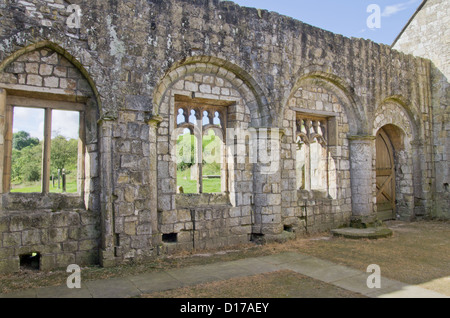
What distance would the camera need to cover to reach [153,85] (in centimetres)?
557

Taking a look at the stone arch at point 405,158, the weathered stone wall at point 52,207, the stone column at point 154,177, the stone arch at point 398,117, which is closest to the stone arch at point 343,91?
the stone arch at point 398,117

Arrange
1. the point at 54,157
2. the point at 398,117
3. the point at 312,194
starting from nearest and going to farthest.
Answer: the point at 54,157 < the point at 312,194 < the point at 398,117

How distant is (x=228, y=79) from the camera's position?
6.64 meters

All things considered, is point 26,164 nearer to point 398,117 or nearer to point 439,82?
point 398,117

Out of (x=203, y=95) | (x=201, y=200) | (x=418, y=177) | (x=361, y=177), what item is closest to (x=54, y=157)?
(x=201, y=200)

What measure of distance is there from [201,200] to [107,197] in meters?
1.87

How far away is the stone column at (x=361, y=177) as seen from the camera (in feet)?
27.1

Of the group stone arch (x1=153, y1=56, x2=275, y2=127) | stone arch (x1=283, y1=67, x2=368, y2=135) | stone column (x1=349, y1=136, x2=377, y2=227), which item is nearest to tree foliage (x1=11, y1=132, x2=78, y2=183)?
stone arch (x1=153, y1=56, x2=275, y2=127)

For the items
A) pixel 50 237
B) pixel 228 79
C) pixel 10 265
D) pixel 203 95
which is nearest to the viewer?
pixel 10 265

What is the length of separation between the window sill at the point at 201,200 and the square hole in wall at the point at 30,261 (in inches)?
92.8

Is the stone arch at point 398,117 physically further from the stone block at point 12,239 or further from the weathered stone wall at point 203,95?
the stone block at point 12,239

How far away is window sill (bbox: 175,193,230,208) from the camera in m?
6.11

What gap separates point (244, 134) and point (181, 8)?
267cm
